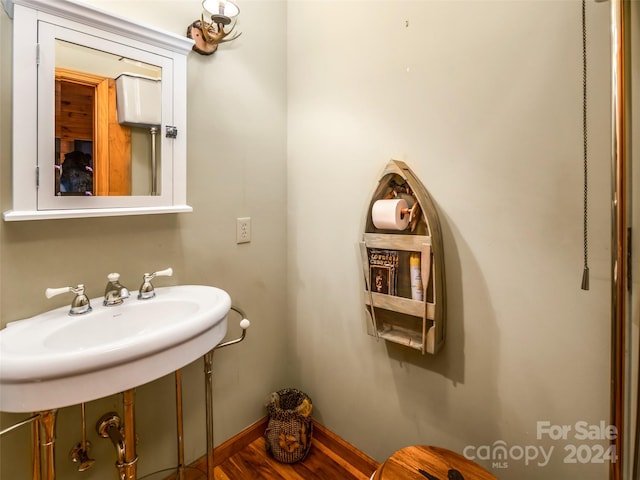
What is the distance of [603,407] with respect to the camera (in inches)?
35.2

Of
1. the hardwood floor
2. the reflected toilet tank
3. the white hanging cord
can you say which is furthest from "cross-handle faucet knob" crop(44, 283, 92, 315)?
the white hanging cord

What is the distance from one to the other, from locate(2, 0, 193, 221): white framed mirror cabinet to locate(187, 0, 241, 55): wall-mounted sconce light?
3.9 inches

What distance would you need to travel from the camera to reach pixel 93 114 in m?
1.03

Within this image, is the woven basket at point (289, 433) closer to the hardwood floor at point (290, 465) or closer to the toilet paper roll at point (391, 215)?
the hardwood floor at point (290, 465)

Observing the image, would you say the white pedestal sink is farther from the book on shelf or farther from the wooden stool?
the wooden stool

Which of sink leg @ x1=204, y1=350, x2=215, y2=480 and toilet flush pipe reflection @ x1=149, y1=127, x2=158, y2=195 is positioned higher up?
toilet flush pipe reflection @ x1=149, y1=127, x2=158, y2=195

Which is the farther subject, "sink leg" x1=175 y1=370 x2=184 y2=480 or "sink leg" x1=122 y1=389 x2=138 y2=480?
"sink leg" x1=175 y1=370 x2=184 y2=480

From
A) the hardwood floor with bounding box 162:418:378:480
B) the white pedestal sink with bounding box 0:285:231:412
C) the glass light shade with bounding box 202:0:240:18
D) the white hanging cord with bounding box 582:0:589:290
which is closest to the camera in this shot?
the white pedestal sink with bounding box 0:285:231:412

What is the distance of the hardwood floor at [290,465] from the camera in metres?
1.42

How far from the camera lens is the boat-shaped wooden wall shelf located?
107 centimetres

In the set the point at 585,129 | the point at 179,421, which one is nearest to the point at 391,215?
the point at 585,129

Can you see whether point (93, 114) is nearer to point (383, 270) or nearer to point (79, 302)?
point (79, 302)

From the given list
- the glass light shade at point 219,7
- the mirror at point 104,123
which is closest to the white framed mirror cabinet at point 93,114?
the mirror at point 104,123

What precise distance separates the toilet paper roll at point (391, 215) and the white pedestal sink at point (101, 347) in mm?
593
